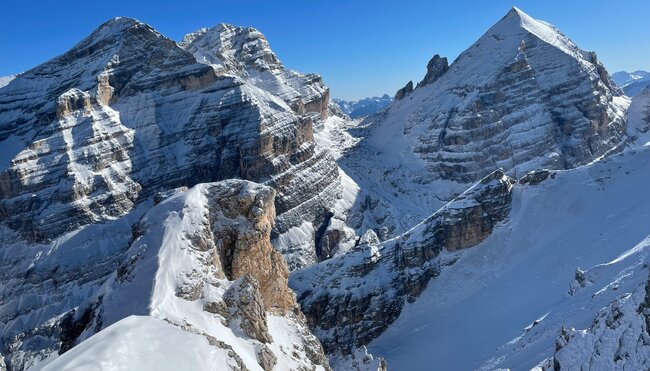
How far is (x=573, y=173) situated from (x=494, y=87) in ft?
284

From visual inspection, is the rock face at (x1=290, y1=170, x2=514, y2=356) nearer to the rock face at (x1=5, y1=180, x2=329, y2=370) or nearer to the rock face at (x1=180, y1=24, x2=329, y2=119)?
the rock face at (x1=5, y1=180, x2=329, y2=370)

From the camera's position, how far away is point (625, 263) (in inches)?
2482

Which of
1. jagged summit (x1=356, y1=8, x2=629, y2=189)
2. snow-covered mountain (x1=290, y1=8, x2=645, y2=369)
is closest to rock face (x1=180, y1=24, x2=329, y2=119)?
snow-covered mountain (x1=290, y1=8, x2=645, y2=369)

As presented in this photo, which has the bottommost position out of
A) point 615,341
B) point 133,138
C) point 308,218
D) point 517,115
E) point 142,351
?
point 615,341

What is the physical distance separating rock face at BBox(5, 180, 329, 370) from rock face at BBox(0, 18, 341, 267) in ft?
247

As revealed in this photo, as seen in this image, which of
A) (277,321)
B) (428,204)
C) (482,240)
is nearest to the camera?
(277,321)

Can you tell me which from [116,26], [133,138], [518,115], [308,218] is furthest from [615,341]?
[116,26]

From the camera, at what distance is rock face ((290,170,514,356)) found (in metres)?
83.3

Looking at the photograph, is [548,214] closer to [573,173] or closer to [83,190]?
[573,173]

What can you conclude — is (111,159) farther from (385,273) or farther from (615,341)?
(615,341)

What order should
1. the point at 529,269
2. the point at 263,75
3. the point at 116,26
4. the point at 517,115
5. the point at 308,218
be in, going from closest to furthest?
the point at 529,269, the point at 308,218, the point at 116,26, the point at 517,115, the point at 263,75

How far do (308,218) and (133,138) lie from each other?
4638 cm

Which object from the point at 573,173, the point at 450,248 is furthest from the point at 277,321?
the point at 573,173

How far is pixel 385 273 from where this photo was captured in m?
86.8
